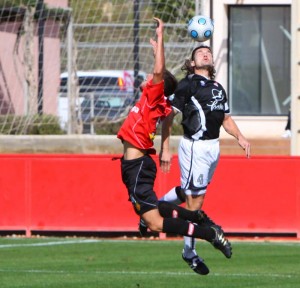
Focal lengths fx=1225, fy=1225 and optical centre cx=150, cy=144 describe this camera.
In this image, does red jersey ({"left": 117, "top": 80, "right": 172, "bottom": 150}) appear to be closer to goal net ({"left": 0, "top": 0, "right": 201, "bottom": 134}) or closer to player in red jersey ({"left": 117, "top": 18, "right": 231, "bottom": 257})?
player in red jersey ({"left": 117, "top": 18, "right": 231, "bottom": 257})

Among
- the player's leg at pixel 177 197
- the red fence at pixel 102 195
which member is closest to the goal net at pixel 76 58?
the red fence at pixel 102 195

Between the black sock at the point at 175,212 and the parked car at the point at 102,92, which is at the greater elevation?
the black sock at the point at 175,212

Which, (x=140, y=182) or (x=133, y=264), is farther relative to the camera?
(x=133, y=264)

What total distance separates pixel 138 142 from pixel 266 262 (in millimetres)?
4883

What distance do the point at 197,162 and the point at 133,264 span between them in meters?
4.18

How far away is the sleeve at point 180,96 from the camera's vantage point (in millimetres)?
12242

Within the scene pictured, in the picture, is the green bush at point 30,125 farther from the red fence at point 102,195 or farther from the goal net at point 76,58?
the red fence at point 102,195

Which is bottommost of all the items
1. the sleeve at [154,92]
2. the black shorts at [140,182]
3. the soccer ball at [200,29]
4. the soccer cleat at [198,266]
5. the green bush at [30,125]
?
the green bush at [30,125]

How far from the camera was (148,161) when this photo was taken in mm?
12219

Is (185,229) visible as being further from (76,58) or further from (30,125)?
(76,58)

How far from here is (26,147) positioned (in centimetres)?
2456

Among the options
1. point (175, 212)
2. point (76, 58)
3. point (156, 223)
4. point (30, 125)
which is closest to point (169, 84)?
point (175, 212)

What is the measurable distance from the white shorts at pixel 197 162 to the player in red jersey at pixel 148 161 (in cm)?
26

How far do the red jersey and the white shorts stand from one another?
448 mm
